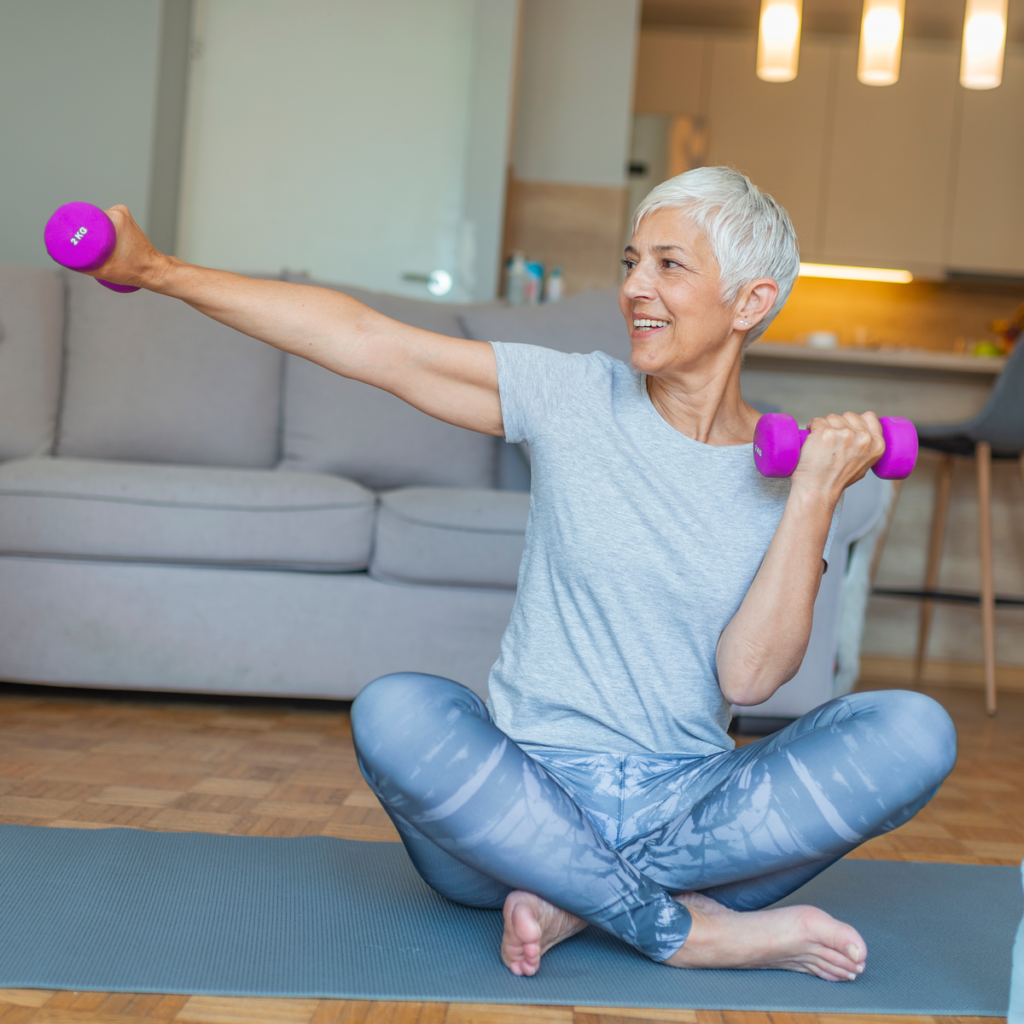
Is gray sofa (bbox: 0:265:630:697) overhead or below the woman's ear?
below

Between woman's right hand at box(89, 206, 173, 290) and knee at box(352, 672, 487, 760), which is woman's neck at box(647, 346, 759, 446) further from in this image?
woman's right hand at box(89, 206, 173, 290)

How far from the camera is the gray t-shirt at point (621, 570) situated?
113cm

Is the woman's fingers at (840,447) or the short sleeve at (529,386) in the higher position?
the short sleeve at (529,386)

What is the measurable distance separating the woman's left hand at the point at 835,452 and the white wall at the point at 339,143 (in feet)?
9.81

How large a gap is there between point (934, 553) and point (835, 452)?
2441 millimetres

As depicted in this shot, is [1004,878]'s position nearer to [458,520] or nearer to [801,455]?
[801,455]

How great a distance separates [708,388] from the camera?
123 cm

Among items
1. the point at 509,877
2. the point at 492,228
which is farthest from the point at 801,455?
the point at 492,228

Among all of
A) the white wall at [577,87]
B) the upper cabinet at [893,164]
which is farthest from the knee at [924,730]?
the upper cabinet at [893,164]

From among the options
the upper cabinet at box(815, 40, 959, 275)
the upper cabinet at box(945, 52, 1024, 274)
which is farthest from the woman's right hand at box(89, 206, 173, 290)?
the upper cabinet at box(945, 52, 1024, 274)

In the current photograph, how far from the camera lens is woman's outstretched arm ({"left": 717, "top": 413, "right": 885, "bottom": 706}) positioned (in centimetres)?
109

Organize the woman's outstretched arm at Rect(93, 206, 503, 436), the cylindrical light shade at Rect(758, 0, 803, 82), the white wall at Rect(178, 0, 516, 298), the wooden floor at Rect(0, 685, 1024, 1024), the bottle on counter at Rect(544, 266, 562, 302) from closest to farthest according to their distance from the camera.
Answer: the wooden floor at Rect(0, 685, 1024, 1024) → the woman's outstretched arm at Rect(93, 206, 503, 436) → the cylindrical light shade at Rect(758, 0, 803, 82) → the bottle on counter at Rect(544, 266, 562, 302) → the white wall at Rect(178, 0, 516, 298)

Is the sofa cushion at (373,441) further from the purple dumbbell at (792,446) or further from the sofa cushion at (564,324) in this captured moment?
the purple dumbbell at (792,446)

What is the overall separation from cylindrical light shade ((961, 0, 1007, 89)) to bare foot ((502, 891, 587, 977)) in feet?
9.13
